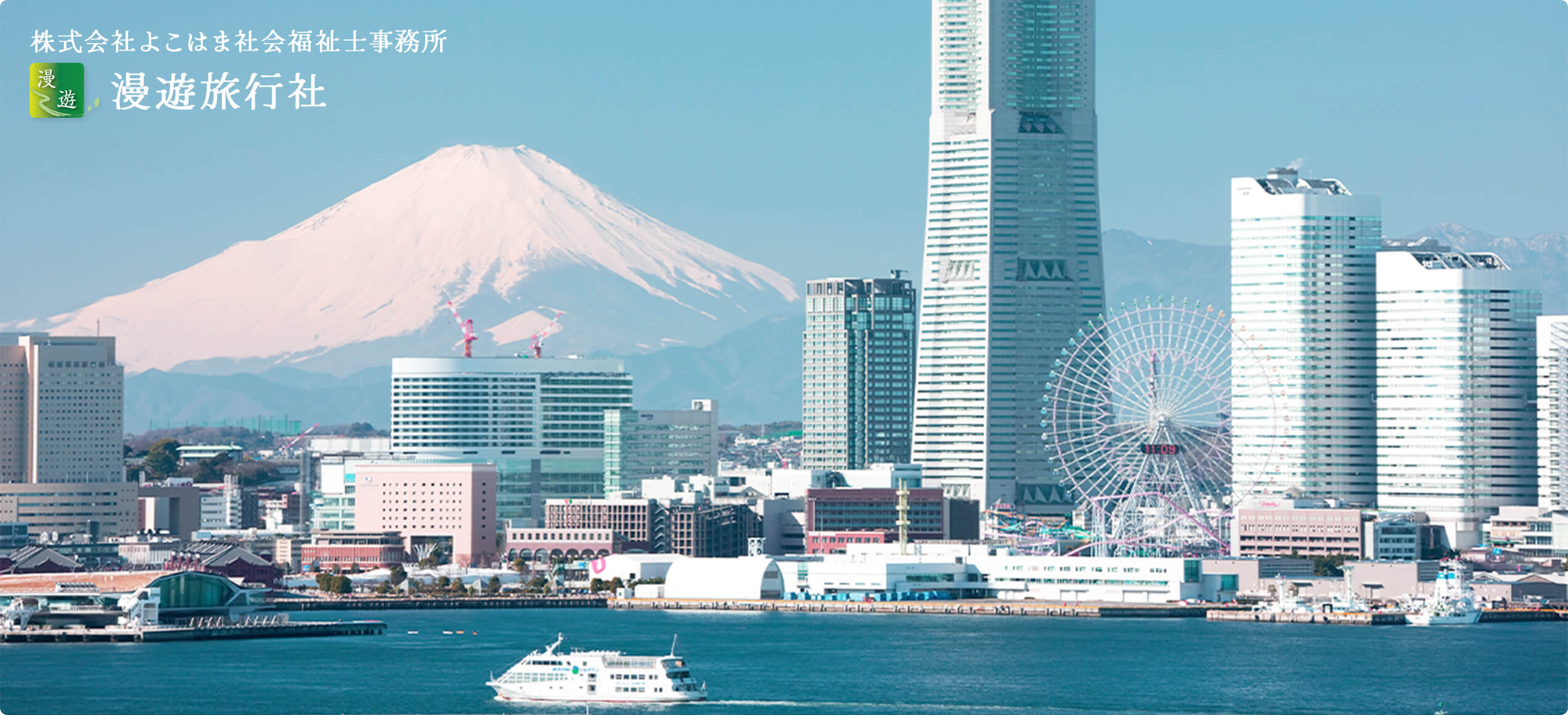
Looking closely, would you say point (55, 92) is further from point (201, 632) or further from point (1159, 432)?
point (1159, 432)

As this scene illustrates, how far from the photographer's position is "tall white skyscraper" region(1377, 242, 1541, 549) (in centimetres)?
16562

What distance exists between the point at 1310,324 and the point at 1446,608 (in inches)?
1999

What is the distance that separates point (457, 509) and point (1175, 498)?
48.8m

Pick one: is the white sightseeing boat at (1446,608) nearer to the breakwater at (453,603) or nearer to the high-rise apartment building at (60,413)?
the breakwater at (453,603)

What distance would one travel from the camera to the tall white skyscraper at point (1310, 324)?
172 metres

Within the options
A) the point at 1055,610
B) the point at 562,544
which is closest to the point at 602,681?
the point at 1055,610

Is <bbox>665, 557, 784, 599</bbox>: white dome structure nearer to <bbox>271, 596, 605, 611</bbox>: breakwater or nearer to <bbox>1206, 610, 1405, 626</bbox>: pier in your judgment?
<bbox>271, 596, 605, 611</bbox>: breakwater

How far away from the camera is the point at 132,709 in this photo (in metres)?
82.4

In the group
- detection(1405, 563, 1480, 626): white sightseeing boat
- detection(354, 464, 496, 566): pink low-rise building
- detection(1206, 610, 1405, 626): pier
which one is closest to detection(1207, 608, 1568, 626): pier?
detection(1206, 610, 1405, 626): pier

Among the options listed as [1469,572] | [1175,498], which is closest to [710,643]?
[1175,498]

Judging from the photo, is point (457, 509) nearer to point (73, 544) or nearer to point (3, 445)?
point (73, 544)

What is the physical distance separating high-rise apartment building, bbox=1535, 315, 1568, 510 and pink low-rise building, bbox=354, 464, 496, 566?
62.8 m

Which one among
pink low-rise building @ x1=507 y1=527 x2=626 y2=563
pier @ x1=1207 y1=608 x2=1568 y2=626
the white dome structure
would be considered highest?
pink low-rise building @ x1=507 y1=527 x2=626 y2=563

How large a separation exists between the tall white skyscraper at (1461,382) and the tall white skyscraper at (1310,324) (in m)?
3.83
